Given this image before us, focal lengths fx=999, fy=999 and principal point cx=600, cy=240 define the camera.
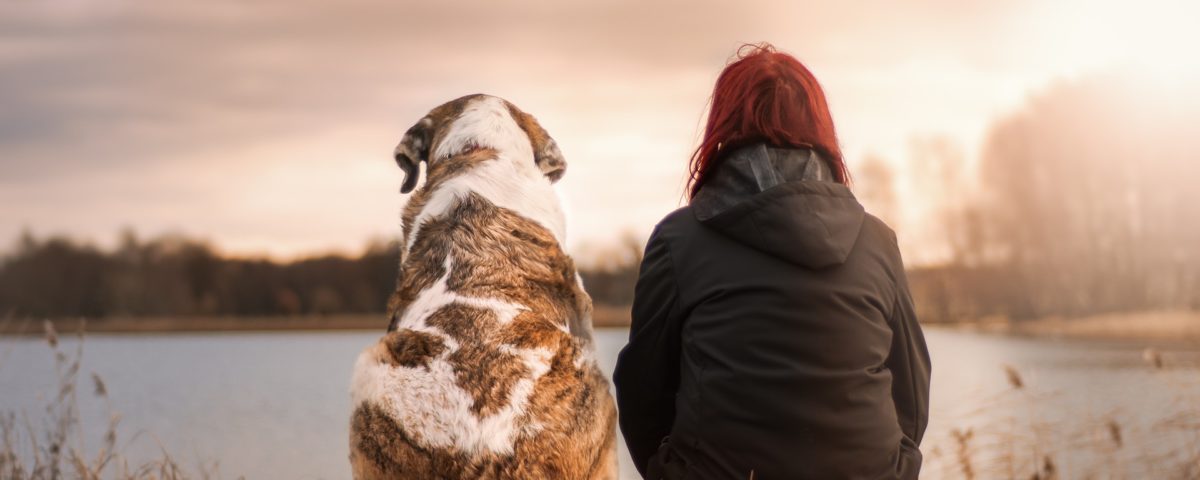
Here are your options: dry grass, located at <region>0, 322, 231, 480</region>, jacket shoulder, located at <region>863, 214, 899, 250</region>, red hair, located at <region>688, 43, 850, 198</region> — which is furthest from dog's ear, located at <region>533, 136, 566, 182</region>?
dry grass, located at <region>0, 322, 231, 480</region>

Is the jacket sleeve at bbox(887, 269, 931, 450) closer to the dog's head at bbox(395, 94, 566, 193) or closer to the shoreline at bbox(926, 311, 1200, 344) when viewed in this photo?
the dog's head at bbox(395, 94, 566, 193)

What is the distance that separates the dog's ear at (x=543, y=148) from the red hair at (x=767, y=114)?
1.16m

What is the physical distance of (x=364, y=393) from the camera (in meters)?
3.75

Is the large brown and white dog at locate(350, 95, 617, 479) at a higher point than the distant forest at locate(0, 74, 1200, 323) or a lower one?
higher

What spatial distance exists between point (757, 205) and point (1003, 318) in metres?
36.3

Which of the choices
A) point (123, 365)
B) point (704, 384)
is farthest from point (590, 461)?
point (123, 365)

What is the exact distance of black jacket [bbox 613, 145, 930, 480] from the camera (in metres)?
3.33

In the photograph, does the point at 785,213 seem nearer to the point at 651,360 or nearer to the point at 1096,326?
the point at 651,360

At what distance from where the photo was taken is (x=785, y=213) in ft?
10.8

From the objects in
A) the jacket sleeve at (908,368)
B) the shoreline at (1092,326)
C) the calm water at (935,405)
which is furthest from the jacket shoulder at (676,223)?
the shoreline at (1092,326)

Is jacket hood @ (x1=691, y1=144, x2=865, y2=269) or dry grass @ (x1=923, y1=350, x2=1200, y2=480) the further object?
dry grass @ (x1=923, y1=350, x2=1200, y2=480)

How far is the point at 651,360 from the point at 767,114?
1.01m

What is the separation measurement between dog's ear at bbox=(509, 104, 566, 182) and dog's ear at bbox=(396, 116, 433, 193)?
17.2 inches

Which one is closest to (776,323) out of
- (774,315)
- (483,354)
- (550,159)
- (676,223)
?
(774,315)
